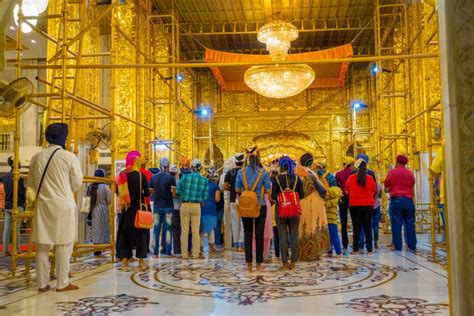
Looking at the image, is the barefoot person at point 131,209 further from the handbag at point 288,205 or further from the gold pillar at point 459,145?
the gold pillar at point 459,145

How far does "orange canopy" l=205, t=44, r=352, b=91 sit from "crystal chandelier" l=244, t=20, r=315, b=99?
33.0 inches

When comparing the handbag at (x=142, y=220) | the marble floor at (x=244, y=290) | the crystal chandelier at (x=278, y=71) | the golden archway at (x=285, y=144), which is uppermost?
the crystal chandelier at (x=278, y=71)

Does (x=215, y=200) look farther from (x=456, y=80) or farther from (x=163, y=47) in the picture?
(x=163, y=47)

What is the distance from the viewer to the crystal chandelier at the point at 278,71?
34.6 ft

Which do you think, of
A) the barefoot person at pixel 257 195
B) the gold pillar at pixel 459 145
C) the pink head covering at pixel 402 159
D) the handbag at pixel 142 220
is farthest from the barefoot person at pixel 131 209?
the gold pillar at pixel 459 145

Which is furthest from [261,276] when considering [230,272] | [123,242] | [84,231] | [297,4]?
[297,4]

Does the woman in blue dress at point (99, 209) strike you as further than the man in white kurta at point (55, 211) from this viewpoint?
Yes

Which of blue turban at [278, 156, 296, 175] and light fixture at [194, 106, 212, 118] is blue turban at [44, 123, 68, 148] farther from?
light fixture at [194, 106, 212, 118]

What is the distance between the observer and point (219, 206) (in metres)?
8.15

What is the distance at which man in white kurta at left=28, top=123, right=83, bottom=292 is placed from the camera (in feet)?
14.0

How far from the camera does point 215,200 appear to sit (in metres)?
7.32

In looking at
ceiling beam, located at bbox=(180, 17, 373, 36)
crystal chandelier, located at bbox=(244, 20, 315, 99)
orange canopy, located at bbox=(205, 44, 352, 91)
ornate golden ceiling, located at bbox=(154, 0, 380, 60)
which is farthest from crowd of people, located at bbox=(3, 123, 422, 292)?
ceiling beam, located at bbox=(180, 17, 373, 36)

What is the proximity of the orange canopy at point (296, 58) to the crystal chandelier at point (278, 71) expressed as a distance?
33.0 inches

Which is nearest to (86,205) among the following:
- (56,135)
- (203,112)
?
(56,135)
